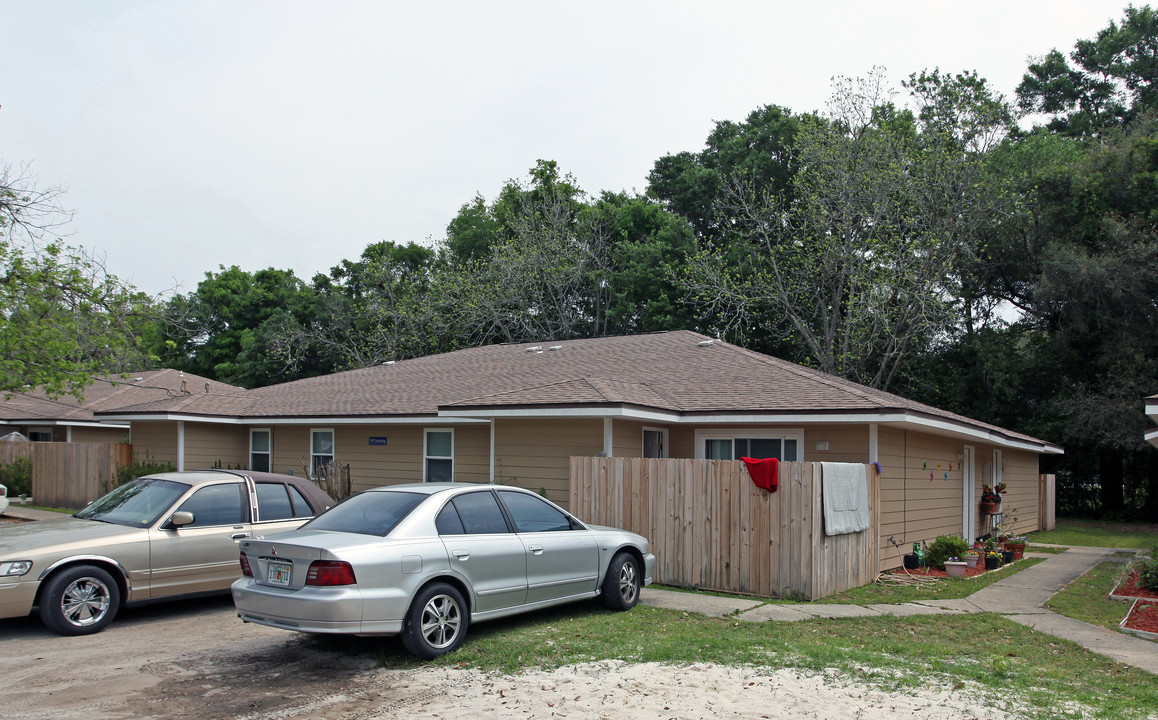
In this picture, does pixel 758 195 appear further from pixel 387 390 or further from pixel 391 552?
pixel 391 552

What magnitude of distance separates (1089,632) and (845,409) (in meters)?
4.47

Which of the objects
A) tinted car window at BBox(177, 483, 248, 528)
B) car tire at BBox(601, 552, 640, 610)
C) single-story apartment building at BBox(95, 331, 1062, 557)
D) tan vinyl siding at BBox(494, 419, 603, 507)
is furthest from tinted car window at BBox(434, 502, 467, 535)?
tan vinyl siding at BBox(494, 419, 603, 507)

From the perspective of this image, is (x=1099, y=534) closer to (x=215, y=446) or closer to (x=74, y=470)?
(x=215, y=446)

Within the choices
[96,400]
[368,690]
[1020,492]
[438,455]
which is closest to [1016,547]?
[1020,492]

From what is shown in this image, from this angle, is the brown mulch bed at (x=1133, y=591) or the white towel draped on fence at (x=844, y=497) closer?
the white towel draped on fence at (x=844, y=497)

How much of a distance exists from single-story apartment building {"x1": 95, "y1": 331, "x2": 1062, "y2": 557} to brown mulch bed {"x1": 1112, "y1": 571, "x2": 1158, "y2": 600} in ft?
10.2

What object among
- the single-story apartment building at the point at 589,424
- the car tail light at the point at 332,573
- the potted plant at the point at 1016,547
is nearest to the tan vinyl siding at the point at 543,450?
the single-story apartment building at the point at 589,424

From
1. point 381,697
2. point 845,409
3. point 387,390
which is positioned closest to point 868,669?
point 381,697

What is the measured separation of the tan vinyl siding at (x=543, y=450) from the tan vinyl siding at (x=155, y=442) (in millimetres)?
10601

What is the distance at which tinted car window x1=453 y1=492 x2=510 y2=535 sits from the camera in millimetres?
7781

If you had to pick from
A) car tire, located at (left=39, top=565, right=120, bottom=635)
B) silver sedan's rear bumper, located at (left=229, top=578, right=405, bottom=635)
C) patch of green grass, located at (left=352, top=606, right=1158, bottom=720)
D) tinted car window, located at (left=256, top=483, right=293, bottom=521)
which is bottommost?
patch of green grass, located at (left=352, top=606, right=1158, bottom=720)

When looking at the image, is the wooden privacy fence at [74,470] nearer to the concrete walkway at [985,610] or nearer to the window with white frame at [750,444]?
the window with white frame at [750,444]

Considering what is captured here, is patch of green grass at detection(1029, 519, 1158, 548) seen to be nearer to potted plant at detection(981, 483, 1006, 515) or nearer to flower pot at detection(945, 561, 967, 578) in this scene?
potted plant at detection(981, 483, 1006, 515)

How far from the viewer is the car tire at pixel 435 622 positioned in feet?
22.5
